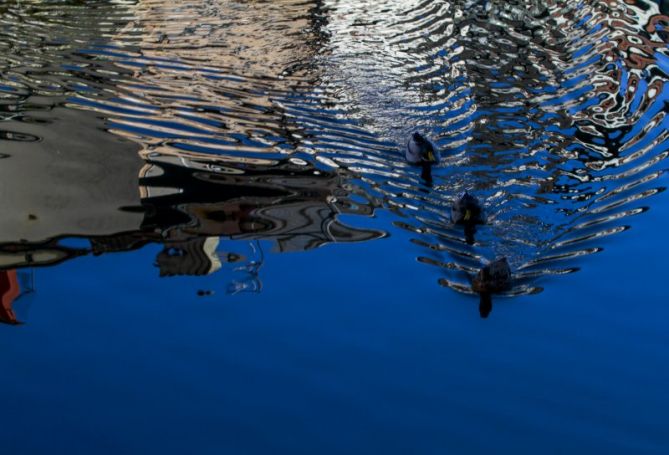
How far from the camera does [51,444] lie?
7062mm

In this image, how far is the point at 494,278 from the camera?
877 cm

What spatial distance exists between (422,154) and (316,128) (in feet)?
5.76

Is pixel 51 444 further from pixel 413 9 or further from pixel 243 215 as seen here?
pixel 413 9

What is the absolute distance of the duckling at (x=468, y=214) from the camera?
9.77 metres

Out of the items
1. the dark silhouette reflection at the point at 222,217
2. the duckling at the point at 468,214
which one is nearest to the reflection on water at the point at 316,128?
the dark silhouette reflection at the point at 222,217

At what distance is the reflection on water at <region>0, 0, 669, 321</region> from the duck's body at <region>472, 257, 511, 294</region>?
12cm

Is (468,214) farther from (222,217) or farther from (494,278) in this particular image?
(222,217)

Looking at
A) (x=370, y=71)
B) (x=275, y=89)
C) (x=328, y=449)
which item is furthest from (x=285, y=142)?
(x=328, y=449)

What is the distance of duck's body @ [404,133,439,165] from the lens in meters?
11.2

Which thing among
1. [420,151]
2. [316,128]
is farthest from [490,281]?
[316,128]

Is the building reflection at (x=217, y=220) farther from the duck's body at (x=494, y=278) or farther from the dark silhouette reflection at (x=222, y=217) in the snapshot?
the duck's body at (x=494, y=278)

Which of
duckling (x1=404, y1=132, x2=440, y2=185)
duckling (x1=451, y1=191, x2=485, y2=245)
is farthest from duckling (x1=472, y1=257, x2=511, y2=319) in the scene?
duckling (x1=404, y1=132, x2=440, y2=185)

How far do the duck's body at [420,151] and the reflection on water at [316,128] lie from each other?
160mm

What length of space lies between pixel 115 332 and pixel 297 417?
A: 196 centimetres
